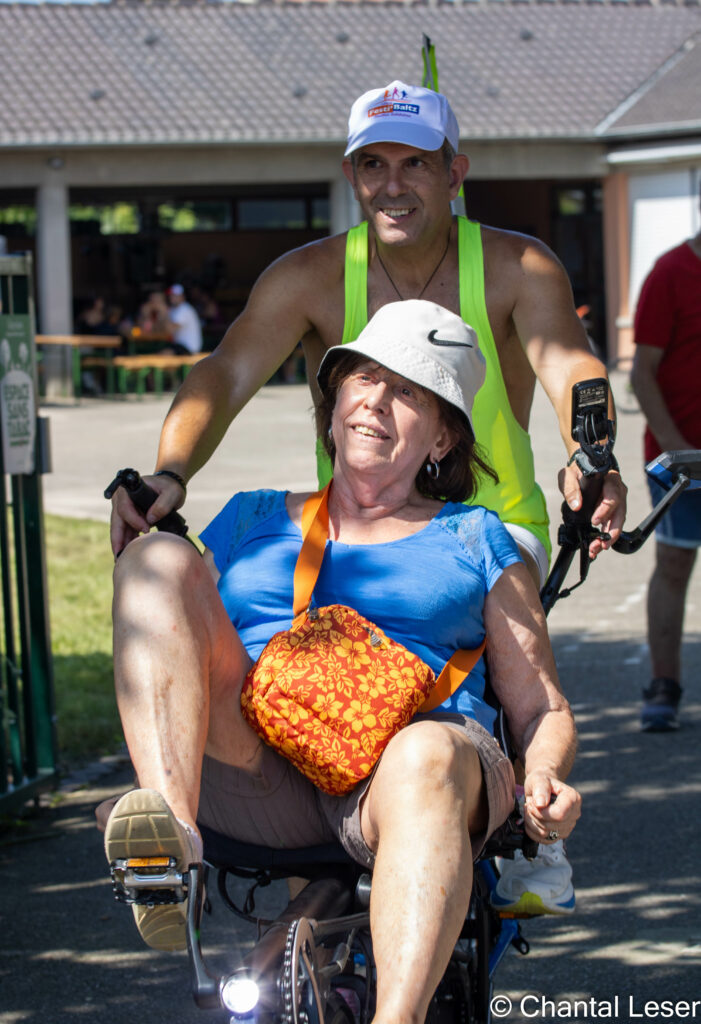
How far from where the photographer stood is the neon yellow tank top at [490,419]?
12.5 ft

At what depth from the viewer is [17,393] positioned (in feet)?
17.7

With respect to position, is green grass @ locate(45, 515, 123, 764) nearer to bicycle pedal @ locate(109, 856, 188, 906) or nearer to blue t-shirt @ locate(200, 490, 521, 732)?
blue t-shirt @ locate(200, 490, 521, 732)

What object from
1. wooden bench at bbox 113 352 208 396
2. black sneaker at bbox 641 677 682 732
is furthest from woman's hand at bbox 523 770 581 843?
wooden bench at bbox 113 352 208 396

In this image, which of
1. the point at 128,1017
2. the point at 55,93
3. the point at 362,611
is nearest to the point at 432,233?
the point at 362,611

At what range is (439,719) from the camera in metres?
2.98

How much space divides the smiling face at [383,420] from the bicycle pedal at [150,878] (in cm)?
103

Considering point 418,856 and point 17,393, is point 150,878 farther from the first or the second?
point 17,393

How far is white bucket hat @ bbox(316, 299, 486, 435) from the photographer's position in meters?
3.17

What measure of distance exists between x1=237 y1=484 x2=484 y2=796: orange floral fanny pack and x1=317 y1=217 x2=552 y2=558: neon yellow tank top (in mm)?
839

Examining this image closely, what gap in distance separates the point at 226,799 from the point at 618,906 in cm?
204

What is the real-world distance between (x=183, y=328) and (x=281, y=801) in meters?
23.1

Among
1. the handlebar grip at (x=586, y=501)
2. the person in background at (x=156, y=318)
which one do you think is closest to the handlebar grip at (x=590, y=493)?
the handlebar grip at (x=586, y=501)

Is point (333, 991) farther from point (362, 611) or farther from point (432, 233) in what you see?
point (432, 233)

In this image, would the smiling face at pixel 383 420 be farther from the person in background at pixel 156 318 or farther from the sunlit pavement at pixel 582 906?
the person in background at pixel 156 318
